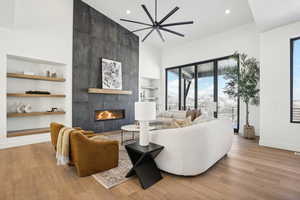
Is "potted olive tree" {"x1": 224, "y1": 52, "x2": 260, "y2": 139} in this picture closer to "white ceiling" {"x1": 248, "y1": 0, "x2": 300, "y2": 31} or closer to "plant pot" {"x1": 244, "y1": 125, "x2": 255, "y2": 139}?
"plant pot" {"x1": 244, "y1": 125, "x2": 255, "y2": 139}

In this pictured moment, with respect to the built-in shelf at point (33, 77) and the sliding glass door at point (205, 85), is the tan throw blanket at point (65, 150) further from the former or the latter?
the sliding glass door at point (205, 85)

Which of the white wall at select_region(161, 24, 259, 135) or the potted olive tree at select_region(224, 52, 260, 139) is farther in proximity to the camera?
the white wall at select_region(161, 24, 259, 135)

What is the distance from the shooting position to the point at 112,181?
6.63 feet

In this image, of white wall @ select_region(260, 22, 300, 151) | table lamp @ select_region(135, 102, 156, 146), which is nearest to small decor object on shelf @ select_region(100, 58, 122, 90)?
Result: table lamp @ select_region(135, 102, 156, 146)

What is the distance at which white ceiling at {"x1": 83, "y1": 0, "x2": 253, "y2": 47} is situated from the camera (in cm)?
410

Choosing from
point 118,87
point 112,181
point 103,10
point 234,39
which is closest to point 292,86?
point 234,39

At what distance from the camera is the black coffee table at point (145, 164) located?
6.31 ft

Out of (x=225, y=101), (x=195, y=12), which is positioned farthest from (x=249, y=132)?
(x=195, y=12)

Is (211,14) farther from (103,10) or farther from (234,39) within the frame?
(103,10)

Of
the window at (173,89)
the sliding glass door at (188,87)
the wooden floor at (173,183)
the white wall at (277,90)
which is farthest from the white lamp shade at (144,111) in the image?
the window at (173,89)

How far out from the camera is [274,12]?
2.97m

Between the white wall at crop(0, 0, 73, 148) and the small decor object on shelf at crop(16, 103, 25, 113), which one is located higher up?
the white wall at crop(0, 0, 73, 148)

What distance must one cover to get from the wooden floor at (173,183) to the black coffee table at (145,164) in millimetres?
101

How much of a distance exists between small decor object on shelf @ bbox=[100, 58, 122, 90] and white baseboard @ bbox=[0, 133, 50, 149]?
226 cm
